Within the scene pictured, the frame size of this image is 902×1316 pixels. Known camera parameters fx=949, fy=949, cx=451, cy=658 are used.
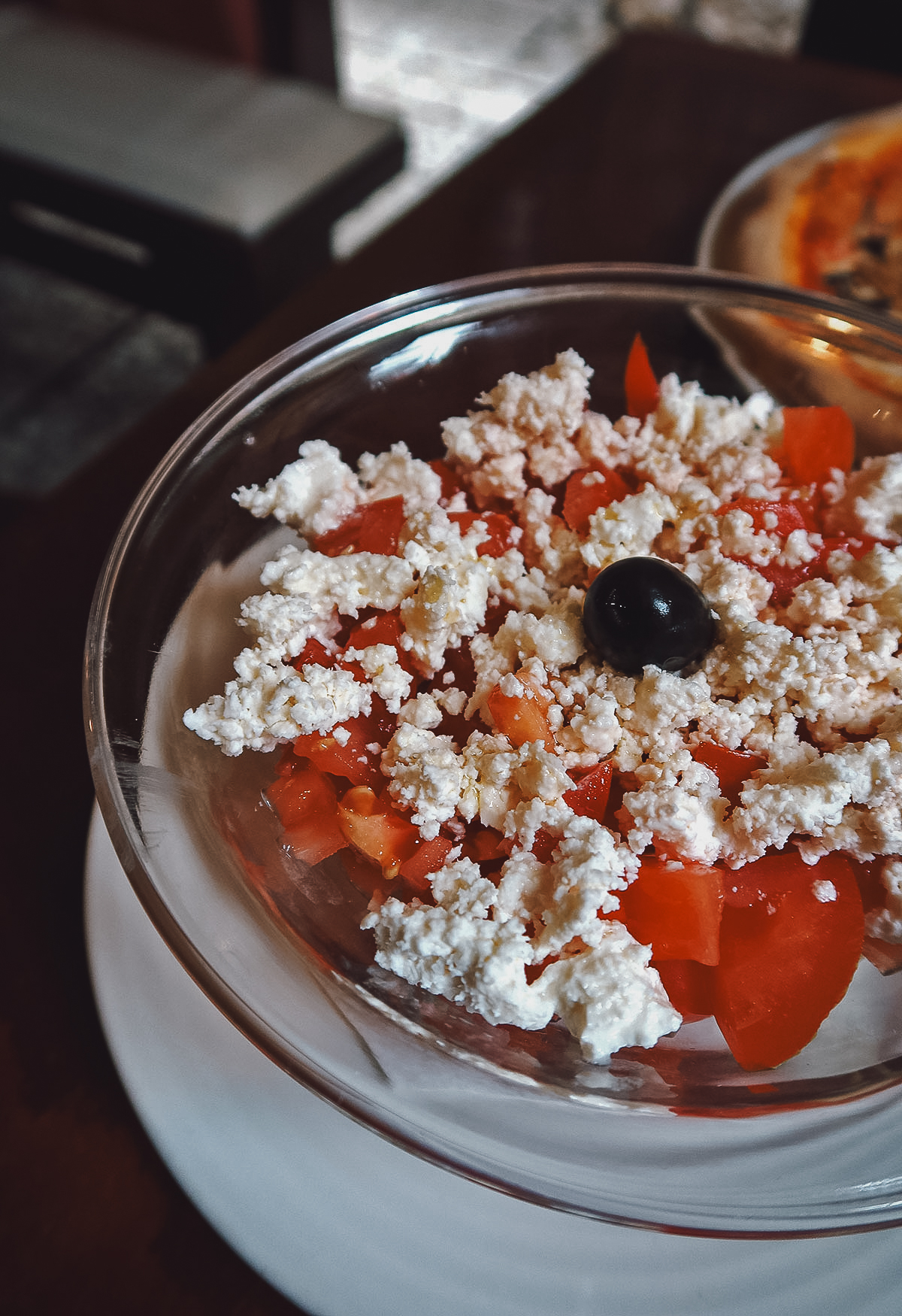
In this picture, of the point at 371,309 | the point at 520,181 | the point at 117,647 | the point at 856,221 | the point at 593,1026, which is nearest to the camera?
the point at 593,1026

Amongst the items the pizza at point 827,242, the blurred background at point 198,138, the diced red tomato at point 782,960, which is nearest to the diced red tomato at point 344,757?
the diced red tomato at point 782,960


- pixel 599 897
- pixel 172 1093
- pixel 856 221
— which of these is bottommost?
pixel 172 1093

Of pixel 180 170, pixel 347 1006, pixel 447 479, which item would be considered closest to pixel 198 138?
pixel 180 170

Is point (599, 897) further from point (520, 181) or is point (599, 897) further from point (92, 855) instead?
point (520, 181)

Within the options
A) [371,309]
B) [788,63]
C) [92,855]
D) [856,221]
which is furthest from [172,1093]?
[788,63]

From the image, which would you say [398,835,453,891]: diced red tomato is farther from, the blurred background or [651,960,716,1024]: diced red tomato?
the blurred background

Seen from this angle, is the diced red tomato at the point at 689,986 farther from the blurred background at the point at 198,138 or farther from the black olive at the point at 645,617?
the blurred background at the point at 198,138
